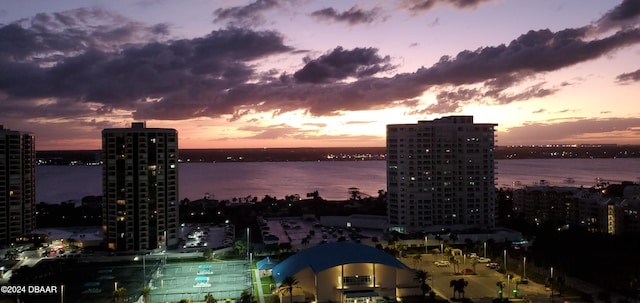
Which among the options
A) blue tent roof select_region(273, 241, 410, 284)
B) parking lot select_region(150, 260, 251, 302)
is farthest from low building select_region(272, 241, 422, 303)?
parking lot select_region(150, 260, 251, 302)

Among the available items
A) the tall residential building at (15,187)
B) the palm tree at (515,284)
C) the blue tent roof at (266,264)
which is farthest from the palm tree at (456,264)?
the tall residential building at (15,187)

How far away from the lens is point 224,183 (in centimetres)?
9525

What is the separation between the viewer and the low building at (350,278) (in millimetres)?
18969

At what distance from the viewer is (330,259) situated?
19719 millimetres

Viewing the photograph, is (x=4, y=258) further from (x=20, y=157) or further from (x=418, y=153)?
(x=418, y=153)

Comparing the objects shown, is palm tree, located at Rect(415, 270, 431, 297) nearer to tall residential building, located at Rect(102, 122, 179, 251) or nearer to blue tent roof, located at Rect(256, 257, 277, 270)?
blue tent roof, located at Rect(256, 257, 277, 270)

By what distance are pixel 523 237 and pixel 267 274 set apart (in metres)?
16.7

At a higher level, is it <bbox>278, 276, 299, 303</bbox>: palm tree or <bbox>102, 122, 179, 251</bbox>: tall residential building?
<bbox>102, 122, 179, 251</bbox>: tall residential building

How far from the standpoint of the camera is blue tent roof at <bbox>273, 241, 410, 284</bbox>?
19.4 metres

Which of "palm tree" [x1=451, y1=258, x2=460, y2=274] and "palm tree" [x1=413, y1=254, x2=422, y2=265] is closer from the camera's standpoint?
"palm tree" [x1=451, y1=258, x2=460, y2=274]

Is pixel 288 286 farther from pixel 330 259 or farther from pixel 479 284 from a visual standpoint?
pixel 479 284

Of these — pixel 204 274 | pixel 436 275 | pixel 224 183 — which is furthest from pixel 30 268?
pixel 224 183

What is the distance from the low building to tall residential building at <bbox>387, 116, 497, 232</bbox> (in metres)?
13.8

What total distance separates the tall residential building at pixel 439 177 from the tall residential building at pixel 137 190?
14.3 metres
